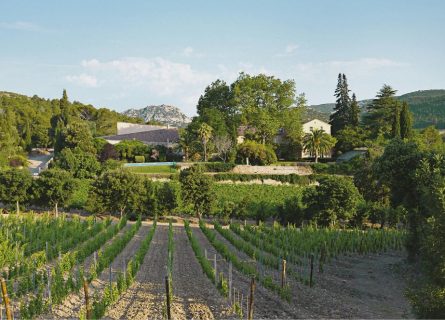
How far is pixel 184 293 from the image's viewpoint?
1476 centimetres

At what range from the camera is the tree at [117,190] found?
36719 mm

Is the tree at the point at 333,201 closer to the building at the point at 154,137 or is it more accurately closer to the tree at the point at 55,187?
the tree at the point at 55,187

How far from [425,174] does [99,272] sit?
39.2ft

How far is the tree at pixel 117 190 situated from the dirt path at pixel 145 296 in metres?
16.8

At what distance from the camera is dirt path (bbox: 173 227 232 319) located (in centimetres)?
1271

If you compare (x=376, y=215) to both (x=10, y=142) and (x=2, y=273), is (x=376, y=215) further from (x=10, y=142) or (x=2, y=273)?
(x=10, y=142)

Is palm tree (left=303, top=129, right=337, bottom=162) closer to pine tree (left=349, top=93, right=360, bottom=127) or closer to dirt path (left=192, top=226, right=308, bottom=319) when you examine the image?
pine tree (left=349, top=93, right=360, bottom=127)


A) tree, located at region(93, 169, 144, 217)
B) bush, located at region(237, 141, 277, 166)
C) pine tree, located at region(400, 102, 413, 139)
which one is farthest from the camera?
pine tree, located at region(400, 102, 413, 139)

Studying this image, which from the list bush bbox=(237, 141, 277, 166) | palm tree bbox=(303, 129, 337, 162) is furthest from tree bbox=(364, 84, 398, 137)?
bush bbox=(237, 141, 277, 166)

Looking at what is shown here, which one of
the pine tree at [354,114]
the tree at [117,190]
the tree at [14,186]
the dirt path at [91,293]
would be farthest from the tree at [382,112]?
the dirt path at [91,293]

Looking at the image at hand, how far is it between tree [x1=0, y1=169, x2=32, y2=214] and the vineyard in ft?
37.3

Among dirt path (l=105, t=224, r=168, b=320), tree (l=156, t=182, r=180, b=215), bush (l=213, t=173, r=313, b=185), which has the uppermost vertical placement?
bush (l=213, t=173, r=313, b=185)

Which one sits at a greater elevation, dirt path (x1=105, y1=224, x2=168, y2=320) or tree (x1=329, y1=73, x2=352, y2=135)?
tree (x1=329, y1=73, x2=352, y2=135)

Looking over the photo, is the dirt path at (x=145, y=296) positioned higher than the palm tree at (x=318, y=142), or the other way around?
the palm tree at (x=318, y=142)
